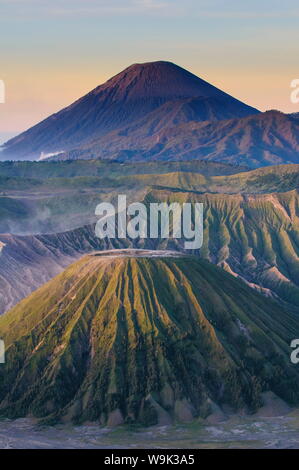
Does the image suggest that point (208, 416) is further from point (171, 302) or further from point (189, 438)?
point (171, 302)

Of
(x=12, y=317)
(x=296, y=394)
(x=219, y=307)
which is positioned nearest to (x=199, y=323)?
(x=219, y=307)

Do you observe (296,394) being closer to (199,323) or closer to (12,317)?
(199,323)

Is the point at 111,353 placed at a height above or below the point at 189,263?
below

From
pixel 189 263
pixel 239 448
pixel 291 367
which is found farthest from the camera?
pixel 189 263

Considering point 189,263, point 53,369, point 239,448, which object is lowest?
point 239,448

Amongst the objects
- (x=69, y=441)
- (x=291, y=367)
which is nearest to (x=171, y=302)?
(x=291, y=367)

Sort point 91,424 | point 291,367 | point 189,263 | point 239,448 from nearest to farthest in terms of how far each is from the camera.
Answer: point 239,448 → point 91,424 → point 291,367 → point 189,263

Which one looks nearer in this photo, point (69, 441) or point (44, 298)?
point (69, 441)
